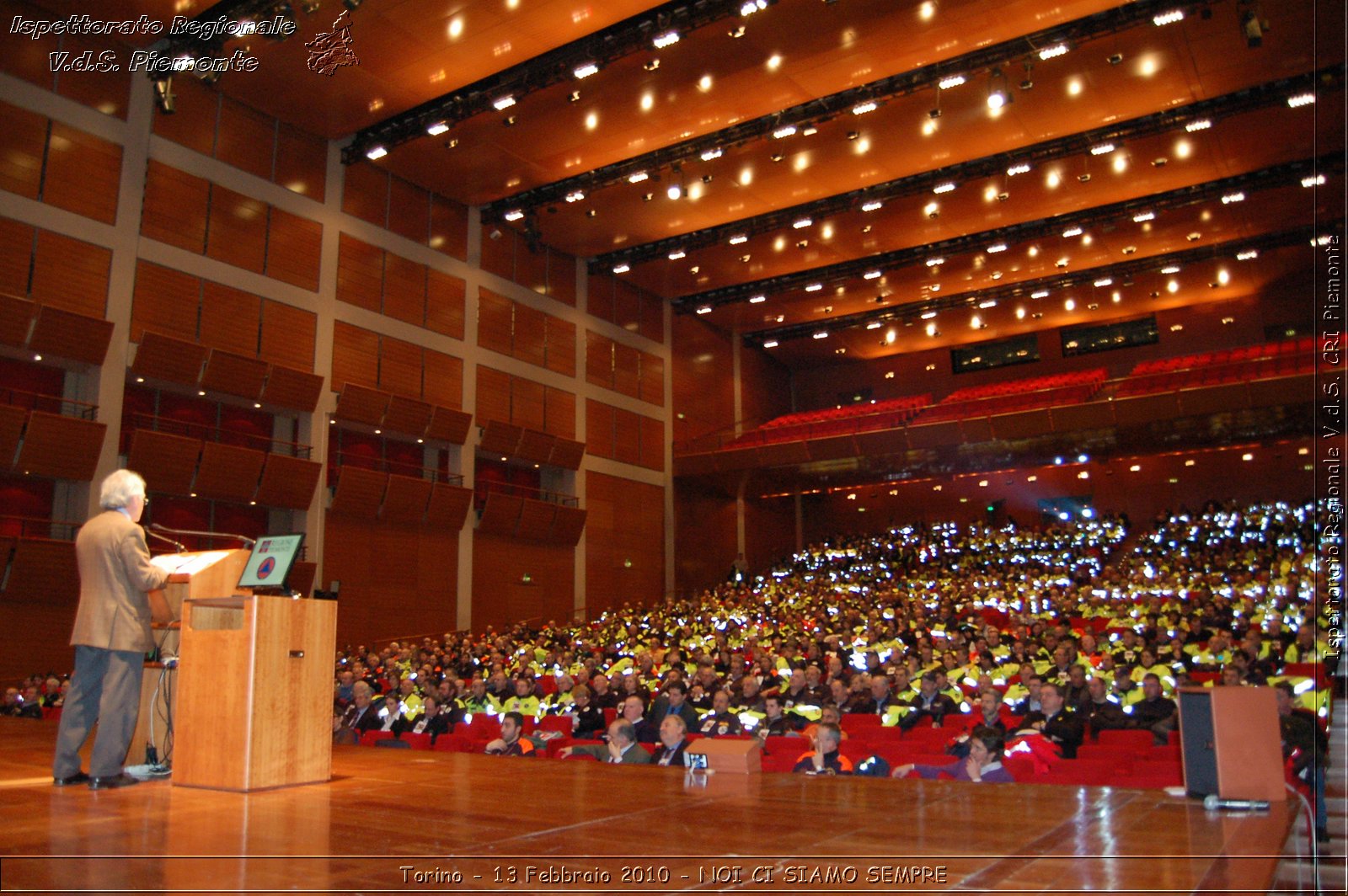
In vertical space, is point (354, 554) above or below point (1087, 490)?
below

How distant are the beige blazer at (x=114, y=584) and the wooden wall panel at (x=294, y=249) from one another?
1157cm

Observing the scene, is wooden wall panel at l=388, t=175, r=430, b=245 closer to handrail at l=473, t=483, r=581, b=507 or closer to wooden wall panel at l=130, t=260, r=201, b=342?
wooden wall panel at l=130, t=260, r=201, b=342

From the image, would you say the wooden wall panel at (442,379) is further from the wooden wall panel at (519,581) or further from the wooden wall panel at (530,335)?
the wooden wall panel at (519,581)

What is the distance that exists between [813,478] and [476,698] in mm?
13904

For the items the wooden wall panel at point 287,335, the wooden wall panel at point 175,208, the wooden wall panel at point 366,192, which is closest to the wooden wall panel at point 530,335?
the wooden wall panel at point 366,192

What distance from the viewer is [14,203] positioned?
37.2ft

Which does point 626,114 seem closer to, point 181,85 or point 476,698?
point 181,85

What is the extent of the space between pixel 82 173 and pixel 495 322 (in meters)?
6.87

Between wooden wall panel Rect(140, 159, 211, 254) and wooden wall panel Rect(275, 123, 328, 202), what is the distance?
1.28 metres

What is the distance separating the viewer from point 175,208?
12.9 metres

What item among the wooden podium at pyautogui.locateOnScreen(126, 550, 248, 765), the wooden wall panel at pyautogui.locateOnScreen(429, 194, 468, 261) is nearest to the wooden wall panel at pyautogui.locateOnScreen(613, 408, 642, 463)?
the wooden wall panel at pyautogui.locateOnScreen(429, 194, 468, 261)

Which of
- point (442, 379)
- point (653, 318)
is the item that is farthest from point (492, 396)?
point (653, 318)

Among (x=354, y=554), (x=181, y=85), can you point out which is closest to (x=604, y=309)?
(x=354, y=554)

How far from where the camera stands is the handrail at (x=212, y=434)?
12930 millimetres
